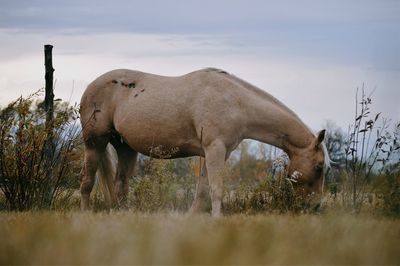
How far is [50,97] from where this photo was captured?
10.7 m

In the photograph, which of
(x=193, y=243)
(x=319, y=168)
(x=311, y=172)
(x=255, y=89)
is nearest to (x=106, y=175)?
(x=255, y=89)

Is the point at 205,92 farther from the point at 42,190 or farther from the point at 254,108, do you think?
the point at 42,190

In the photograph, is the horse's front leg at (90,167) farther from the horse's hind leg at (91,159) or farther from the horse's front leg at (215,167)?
the horse's front leg at (215,167)

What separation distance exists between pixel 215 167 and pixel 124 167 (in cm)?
236

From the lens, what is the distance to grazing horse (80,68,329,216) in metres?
9.04

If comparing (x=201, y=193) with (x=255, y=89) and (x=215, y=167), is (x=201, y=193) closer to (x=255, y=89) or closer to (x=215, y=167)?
(x=215, y=167)

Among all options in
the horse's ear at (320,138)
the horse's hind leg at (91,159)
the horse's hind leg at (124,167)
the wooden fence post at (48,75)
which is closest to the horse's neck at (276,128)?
the horse's ear at (320,138)

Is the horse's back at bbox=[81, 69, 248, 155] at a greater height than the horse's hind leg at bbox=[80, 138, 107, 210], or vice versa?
the horse's back at bbox=[81, 69, 248, 155]

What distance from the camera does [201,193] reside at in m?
9.41

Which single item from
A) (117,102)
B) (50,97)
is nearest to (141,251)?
(117,102)

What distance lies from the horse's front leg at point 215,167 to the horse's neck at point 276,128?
0.61 metres

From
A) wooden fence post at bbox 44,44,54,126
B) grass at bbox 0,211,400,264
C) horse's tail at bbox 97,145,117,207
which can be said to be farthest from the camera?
wooden fence post at bbox 44,44,54,126

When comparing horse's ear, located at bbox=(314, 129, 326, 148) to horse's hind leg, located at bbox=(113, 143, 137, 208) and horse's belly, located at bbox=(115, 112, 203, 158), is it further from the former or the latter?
horse's hind leg, located at bbox=(113, 143, 137, 208)

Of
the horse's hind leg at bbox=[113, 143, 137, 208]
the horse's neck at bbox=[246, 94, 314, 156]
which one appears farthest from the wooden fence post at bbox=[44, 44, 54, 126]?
the horse's neck at bbox=[246, 94, 314, 156]
